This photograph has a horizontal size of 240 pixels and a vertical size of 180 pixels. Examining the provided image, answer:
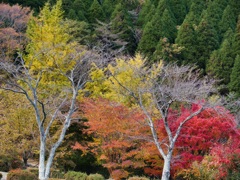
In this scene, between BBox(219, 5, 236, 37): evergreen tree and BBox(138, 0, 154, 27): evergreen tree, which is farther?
BBox(138, 0, 154, 27): evergreen tree

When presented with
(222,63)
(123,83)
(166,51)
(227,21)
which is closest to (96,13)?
(166,51)

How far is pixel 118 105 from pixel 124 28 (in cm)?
1805

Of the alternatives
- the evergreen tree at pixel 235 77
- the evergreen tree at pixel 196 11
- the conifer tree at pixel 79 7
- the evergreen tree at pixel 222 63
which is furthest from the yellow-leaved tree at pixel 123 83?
the conifer tree at pixel 79 7

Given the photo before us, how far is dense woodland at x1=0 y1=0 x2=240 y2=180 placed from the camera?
15.8m

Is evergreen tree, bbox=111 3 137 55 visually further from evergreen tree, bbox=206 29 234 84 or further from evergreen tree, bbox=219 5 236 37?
evergreen tree, bbox=219 5 236 37

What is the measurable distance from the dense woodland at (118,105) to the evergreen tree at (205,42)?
0.29 ft

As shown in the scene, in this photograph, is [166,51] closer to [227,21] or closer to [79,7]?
[227,21]

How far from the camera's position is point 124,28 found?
1375 inches

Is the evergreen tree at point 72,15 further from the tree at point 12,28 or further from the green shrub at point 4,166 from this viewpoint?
the green shrub at point 4,166

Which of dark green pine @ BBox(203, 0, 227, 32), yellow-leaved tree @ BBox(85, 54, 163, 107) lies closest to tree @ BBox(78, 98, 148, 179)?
yellow-leaved tree @ BBox(85, 54, 163, 107)

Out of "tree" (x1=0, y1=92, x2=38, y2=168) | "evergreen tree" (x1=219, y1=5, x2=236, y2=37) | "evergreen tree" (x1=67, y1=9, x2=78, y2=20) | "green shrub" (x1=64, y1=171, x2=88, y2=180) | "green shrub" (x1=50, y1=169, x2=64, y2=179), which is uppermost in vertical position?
"evergreen tree" (x1=219, y1=5, x2=236, y2=37)

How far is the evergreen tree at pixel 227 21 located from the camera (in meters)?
37.7

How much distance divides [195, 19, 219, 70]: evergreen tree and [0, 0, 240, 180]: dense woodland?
0.09 m

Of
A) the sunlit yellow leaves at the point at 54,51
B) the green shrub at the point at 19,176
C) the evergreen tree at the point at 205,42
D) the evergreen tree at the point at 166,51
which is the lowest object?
the green shrub at the point at 19,176
